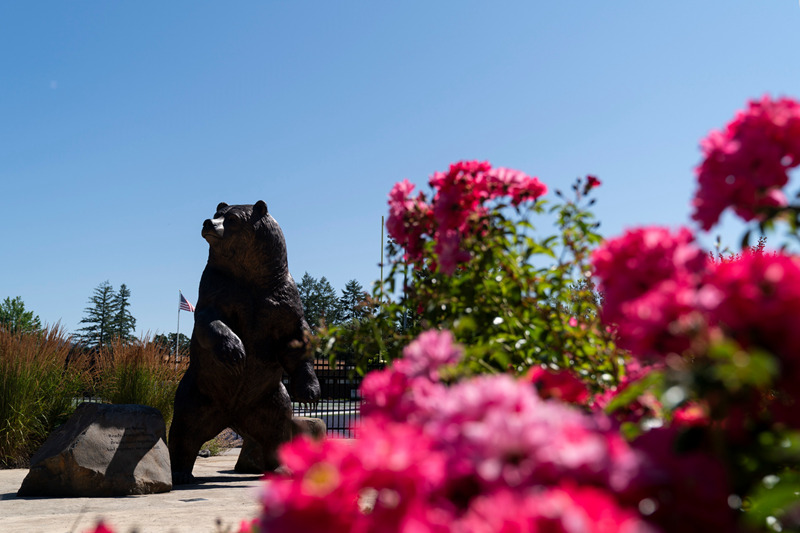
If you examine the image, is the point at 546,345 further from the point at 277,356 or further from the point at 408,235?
the point at 277,356

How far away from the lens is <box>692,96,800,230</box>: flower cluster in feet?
4.29

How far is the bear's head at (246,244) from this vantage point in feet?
17.7

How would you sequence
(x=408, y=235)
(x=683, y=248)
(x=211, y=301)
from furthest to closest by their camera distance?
(x=211, y=301) < (x=408, y=235) < (x=683, y=248)

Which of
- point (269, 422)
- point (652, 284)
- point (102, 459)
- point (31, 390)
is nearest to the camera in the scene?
point (652, 284)

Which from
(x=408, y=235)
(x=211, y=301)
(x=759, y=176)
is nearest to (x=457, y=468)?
(x=759, y=176)

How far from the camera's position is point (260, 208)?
552 centimetres

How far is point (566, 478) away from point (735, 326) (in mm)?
350

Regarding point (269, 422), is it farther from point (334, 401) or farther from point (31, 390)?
point (334, 401)

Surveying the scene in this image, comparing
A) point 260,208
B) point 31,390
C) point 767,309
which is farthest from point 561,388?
point 31,390

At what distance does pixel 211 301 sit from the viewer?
17.5ft

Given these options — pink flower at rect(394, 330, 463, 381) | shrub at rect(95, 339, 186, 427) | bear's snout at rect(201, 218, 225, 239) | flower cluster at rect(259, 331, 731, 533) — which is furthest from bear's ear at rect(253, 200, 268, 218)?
flower cluster at rect(259, 331, 731, 533)

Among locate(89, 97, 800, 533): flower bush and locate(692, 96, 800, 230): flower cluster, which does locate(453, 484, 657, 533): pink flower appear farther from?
locate(692, 96, 800, 230): flower cluster

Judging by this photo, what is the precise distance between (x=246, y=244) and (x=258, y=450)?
213 centimetres

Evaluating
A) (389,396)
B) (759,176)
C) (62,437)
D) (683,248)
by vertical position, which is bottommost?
(62,437)
